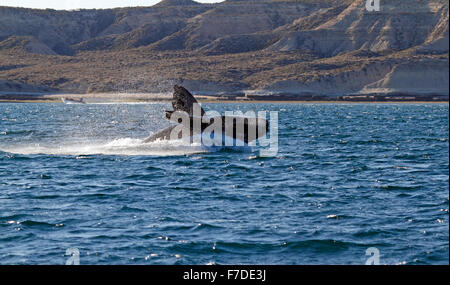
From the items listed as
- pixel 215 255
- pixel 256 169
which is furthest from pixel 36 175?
pixel 215 255

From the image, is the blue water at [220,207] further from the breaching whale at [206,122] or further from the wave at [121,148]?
the breaching whale at [206,122]

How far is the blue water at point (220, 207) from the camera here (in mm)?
14578

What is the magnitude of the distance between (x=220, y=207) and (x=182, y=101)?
10108 mm

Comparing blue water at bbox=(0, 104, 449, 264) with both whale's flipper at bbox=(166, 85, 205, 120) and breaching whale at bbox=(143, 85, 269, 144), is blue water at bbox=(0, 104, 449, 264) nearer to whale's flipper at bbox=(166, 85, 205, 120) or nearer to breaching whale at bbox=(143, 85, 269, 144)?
breaching whale at bbox=(143, 85, 269, 144)

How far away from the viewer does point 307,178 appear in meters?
25.6

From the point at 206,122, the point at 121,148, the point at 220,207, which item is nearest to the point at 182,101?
the point at 206,122

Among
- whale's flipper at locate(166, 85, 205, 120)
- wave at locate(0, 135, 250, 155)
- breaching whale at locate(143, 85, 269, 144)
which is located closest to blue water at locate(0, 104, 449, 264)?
wave at locate(0, 135, 250, 155)

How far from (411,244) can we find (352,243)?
138 centimetres

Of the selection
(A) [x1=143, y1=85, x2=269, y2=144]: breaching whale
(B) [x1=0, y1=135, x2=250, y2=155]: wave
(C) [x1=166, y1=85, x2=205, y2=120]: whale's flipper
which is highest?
(C) [x1=166, y1=85, x2=205, y2=120]: whale's flipper

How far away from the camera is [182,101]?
28641mm

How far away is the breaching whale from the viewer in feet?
94.1

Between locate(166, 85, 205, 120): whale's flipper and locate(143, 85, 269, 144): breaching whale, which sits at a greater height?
locate(166, 85, 205, 120): whale's flipper

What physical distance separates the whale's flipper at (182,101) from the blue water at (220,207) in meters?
2.68

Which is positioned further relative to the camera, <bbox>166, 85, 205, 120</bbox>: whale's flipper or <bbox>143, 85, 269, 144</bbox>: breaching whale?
<bbox>143, 85, 269, 144</bbox>: breaching whale
